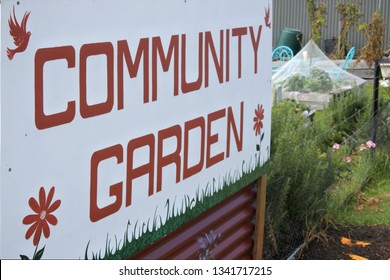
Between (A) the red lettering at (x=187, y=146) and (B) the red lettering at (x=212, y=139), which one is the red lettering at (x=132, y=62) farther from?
(B) the red lettering at (x=212, y=139)

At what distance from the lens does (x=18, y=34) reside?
6.79 feet

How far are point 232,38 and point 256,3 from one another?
1.25 feet

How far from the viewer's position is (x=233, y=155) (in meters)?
3.44

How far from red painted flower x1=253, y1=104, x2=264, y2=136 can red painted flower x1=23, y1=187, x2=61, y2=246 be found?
1.61 meters

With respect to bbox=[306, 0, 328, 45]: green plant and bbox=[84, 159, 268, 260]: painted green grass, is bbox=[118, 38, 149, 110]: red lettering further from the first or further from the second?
bbox=[306, 0, 328, 45]: green plant

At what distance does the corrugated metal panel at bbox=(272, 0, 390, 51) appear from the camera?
21781 millimetres

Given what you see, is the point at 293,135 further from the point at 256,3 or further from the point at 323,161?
the point at 256,3

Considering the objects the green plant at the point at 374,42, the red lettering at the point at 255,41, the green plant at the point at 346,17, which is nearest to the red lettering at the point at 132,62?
Result: the red lettering at the point at 255,41

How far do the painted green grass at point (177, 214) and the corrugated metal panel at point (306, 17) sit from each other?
1863cm

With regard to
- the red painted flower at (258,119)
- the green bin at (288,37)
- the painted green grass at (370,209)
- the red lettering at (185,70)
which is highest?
the red lettering at (185,70)

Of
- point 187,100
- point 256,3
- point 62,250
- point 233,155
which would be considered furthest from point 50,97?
point 256,3

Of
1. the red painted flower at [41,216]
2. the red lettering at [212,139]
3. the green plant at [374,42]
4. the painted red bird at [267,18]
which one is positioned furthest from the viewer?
the green plant at [374,42]

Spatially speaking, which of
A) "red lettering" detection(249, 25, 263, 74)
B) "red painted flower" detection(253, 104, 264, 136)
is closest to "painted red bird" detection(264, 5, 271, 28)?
"red lettering" detection(249, 25, 263, 74)

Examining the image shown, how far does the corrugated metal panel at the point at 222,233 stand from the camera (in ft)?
9.91
